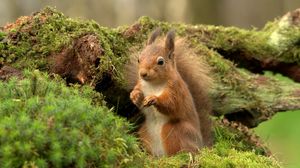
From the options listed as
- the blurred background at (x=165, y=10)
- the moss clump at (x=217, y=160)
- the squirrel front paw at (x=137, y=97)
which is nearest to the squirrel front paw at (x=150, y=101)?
the squirrel front paw at (x=137, y=97)

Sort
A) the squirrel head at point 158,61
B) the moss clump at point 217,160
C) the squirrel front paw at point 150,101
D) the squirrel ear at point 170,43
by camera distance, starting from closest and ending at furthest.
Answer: the moss clump at point 217,160, the squirrel front paw at point 150,101, the squirrel head at point 158,61, the squirrel ear at point 170,43

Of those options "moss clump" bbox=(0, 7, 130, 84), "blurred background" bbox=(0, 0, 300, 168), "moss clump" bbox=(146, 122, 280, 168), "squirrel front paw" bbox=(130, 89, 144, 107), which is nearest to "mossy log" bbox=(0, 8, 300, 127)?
"moss clump" bbox=(0, 7, 130, 84)

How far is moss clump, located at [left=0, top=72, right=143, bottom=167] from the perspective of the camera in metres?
4.36

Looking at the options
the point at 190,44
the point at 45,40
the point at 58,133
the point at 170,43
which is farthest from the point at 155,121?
the point at 58,133

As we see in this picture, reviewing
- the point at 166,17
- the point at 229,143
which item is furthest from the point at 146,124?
the point at 166,17

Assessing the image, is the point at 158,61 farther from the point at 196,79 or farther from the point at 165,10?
the point at 165,10

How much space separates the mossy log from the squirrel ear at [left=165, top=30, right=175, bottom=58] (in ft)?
1.42

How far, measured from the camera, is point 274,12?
19.8 meters

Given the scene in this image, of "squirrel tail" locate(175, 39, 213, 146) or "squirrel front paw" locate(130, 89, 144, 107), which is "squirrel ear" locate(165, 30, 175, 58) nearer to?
"squirrel tail" locate(175, 39, 213, 146)

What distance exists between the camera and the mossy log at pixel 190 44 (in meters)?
6.18

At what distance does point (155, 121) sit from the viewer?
6227mm

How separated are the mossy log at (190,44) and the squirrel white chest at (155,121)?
31cm

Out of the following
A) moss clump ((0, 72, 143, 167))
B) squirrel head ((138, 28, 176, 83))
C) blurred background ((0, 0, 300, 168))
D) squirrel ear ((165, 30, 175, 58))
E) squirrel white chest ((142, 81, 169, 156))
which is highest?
blurred background ((0, 0, 300, 168))

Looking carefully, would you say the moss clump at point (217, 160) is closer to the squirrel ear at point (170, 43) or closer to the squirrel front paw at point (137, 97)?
the squirrel front paw at point (137, 97)
